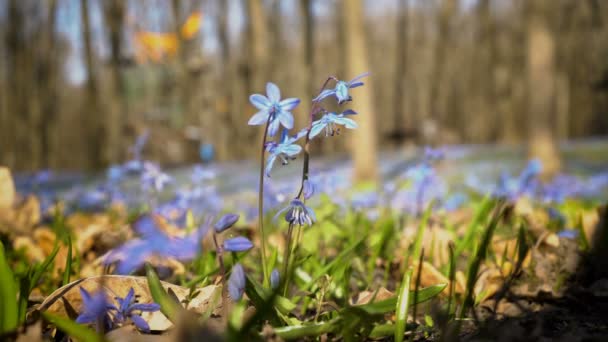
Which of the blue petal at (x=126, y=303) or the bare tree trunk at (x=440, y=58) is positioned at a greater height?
the bare tree trunk at (x=440, y=58)

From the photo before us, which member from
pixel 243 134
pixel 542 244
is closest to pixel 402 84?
pixel 243 134

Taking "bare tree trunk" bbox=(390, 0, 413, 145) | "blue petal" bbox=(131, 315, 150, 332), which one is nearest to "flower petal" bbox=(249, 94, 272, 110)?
"blue petal" bbox=(131, 315, 150, 332)

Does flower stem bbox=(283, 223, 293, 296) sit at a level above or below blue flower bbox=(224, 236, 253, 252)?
below

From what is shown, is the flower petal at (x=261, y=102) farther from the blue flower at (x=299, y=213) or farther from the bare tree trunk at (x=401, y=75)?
the bare tree trunk at (x=401, y=75)

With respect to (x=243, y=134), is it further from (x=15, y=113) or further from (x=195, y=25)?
(x=15, y=113)

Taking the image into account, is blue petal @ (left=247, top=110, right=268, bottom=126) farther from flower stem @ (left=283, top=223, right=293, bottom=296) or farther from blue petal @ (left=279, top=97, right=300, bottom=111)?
flower stem @ (left=283, top=223, right=293, bottom=296)

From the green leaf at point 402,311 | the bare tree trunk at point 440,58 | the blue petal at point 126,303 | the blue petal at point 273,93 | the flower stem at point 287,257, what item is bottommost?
the green leaf at point 402,311

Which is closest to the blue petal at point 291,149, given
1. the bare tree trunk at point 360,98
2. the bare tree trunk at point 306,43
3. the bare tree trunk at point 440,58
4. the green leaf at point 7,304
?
the green leaf at point 7,304
